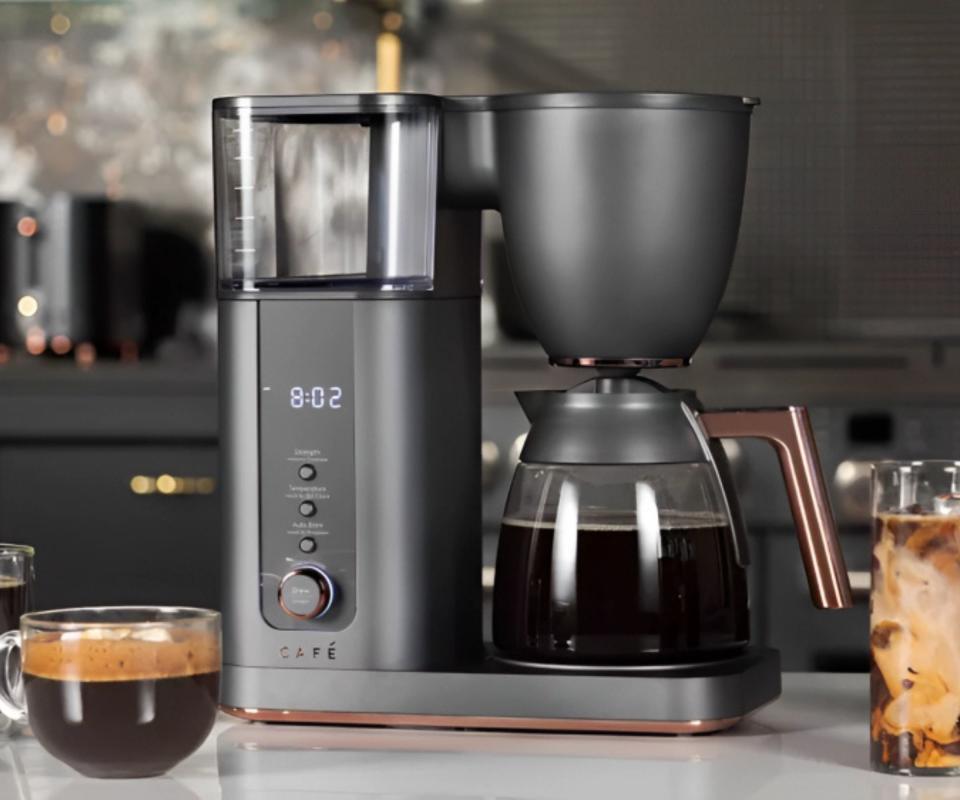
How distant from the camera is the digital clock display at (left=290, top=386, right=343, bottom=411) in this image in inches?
43.1

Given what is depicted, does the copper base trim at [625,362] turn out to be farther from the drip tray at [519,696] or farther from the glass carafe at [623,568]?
the drip tray at [519,696]

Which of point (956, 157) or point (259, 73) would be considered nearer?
point (956, 157)

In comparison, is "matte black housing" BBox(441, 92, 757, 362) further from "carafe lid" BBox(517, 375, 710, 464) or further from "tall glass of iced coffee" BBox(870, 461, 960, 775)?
"tall glass of iced coffee" BBox(870, 461, 960, 775)

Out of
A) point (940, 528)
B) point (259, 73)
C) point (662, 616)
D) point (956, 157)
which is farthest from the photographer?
point (259, 73)

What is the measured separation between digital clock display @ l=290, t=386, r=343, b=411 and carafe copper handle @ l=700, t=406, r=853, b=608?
219mm

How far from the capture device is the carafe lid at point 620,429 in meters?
1.06

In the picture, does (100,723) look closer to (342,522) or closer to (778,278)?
(342,522)

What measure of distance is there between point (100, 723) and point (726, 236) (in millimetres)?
470

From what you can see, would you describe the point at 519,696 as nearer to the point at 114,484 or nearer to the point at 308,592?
the point at 308,592

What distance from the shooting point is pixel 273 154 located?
3.67 feet

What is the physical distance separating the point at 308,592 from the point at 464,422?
0.47 feet

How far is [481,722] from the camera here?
3.45ft

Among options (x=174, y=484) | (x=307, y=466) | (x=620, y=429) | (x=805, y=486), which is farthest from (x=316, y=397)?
(x=174, y=484)

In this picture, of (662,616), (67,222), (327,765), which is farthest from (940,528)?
(67,222)
